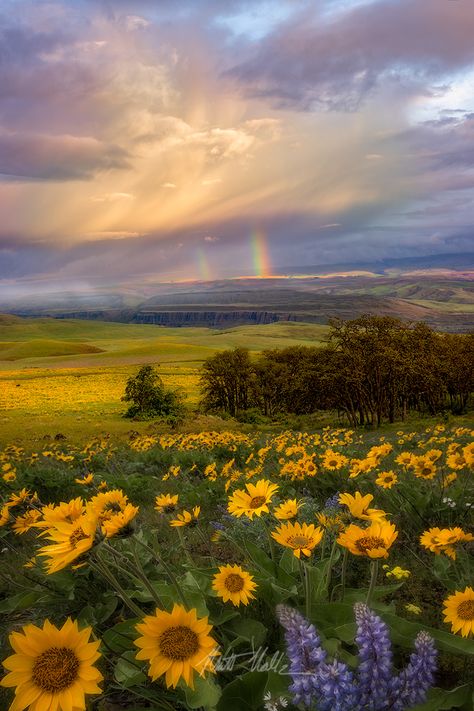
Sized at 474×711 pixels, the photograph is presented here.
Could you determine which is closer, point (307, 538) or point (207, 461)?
point (307, 538)

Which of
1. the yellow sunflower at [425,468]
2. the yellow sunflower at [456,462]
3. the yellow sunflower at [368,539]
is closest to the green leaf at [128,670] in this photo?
the yellow sunflower at [368,539]

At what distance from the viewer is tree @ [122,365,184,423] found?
39419 mm

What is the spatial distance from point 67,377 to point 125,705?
76.0 meters

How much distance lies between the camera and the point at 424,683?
159cm

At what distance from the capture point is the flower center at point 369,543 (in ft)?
7.43

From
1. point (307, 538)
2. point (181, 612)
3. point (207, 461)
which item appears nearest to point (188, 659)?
point (181, 612)

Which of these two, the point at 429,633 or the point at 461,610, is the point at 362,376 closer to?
the point at 461,610

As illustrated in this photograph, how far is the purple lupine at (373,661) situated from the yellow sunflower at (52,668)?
3.05 ft

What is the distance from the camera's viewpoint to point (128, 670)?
2.35 metres

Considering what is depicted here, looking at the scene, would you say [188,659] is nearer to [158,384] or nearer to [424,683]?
[424,683]

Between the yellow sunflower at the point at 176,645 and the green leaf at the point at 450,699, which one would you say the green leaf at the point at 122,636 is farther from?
the green leaf at the point at 450,699

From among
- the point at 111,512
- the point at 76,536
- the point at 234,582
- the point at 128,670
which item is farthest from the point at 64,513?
the point at 234,582

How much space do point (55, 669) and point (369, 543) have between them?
151 centimetres

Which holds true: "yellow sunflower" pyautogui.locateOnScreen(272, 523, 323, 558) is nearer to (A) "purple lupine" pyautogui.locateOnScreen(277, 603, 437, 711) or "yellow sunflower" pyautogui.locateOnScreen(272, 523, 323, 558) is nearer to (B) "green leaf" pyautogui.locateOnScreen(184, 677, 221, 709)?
(B) "green leaf" pyautogui.locateOnScreen(184, 677, 221, 709)
